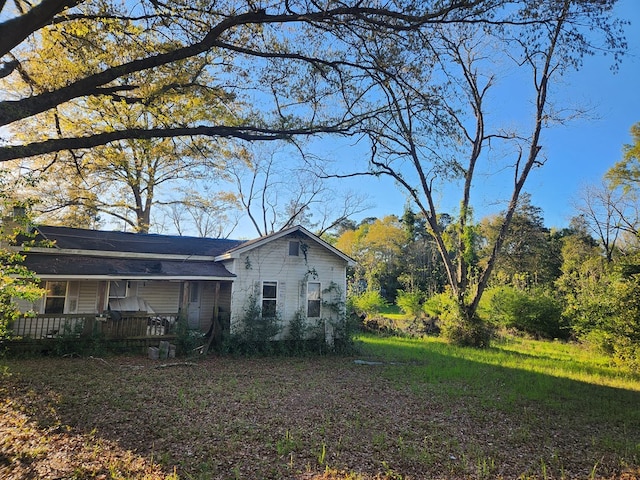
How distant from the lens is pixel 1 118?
4.86m

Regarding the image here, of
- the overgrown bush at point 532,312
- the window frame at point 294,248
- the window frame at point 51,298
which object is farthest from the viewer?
the overgrown bush at point 532,312

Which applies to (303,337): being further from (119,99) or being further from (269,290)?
(119,99)

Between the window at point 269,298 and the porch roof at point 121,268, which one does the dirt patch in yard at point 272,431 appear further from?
the window at point 269,298

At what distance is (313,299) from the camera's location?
48.0 feet

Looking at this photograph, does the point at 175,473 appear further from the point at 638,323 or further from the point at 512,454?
the point at 638,323

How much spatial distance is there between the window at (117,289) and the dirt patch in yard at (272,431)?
15.9ft

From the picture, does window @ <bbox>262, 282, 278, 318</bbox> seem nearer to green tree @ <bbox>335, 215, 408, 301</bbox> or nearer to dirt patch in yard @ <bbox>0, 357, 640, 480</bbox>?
dirt patch in yard @ <bbox>0, 357, 640, 480</bbox>

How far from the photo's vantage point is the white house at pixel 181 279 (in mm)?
11789

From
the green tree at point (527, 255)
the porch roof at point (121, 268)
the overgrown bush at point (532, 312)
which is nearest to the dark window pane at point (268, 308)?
the porch roof at point (121, 268)

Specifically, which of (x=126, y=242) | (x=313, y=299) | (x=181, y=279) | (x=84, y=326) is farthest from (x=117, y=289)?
(x=313, y=299)

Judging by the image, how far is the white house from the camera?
1179cm

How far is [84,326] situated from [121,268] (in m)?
2.04

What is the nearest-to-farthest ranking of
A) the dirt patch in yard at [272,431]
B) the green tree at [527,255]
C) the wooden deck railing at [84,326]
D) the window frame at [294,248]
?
the dirt patch in yard at [272,431]
the wooden deck railing at [84,326]
the window frame at [294,248]
the green tree at [527,255]

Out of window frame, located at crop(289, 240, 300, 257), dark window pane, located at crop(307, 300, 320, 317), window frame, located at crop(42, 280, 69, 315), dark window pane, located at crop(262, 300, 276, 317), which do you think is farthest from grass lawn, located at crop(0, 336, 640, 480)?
window frame, located at crop(289, 240, 300, 257)
